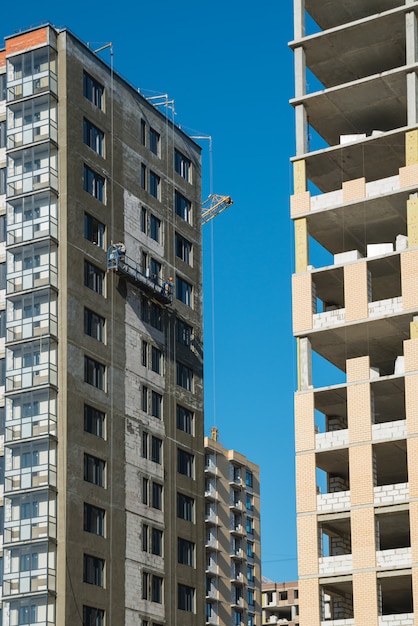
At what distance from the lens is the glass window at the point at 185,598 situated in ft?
365

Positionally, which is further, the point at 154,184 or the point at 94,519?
the point at 154,184

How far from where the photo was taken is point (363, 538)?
70062mm

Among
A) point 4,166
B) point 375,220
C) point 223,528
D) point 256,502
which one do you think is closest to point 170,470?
point 4,166

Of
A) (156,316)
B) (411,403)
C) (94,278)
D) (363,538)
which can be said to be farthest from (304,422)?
(156,316)

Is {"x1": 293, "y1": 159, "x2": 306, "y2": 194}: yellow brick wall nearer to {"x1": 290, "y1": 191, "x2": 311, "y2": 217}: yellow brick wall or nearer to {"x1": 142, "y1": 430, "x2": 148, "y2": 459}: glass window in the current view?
{"x1": 290, "y1": 191, "x2": 311, "y2": 217}: yellow brick wall

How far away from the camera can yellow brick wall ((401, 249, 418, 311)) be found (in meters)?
73.6

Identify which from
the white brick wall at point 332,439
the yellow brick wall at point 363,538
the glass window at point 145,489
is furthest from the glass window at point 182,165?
the yellow brick wall at point 363,538

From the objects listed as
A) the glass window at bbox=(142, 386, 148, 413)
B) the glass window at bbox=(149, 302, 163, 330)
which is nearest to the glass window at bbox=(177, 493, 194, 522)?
the glass window at bbox=(142, 386, 148, 413)

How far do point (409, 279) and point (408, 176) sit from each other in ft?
19.8

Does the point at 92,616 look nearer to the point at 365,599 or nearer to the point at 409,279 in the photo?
the point at 365,599

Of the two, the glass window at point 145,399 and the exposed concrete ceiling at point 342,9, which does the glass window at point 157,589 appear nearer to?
the glass window at point 145,399

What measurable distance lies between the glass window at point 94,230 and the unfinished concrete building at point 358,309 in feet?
91.9

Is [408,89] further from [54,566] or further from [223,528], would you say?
[223,528]

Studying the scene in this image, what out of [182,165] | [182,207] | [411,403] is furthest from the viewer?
[182,165]
